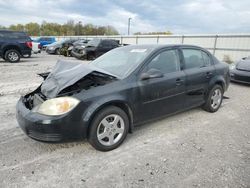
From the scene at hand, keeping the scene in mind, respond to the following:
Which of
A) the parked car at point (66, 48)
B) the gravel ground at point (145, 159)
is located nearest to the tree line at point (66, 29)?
the parked car at point (66, 48)

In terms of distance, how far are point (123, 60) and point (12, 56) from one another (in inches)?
416

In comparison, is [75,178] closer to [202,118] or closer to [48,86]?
[48,86]

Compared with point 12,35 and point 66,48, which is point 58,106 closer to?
point 12,35

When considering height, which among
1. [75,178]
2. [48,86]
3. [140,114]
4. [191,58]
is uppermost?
[191,58]

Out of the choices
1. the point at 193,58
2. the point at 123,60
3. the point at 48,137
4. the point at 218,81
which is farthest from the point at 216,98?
the point at 48,137

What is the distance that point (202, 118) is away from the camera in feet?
14.3

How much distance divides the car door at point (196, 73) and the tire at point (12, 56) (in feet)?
36.1

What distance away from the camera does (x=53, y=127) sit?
2.67 meters

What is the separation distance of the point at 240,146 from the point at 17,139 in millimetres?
3441

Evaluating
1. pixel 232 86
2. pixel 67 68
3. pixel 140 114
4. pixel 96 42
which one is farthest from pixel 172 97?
pixel 96 42

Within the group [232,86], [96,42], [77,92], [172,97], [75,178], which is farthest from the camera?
[96,42]

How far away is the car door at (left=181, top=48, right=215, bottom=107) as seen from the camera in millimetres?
4020

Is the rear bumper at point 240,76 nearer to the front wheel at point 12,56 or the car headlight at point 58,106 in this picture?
the car headlight at point 58,106

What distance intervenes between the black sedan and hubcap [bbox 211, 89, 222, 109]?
0.29 metres
